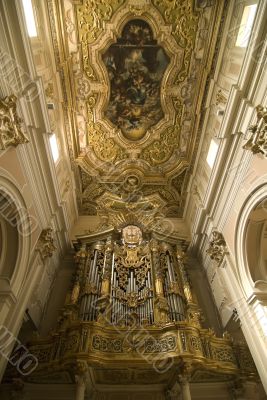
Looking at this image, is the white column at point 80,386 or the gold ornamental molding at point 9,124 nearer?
the gold ornamental molding at point 9,124

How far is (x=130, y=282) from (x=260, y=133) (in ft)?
17.2

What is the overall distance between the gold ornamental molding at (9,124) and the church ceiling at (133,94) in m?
3.35

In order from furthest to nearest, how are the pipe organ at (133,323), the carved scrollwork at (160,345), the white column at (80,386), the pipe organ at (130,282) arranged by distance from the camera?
the pipe organ at (130,282) → the carved scrollwork at (160,345) → the pipe organ at (133,323) → the white column at (80,386)

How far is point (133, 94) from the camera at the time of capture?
346 inches

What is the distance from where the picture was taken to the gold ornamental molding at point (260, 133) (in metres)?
5.07

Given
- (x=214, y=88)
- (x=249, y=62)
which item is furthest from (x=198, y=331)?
(x=214, y=88)

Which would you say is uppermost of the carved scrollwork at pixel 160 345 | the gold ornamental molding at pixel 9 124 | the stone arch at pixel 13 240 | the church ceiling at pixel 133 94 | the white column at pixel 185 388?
the church ceiling at pixel 133 94

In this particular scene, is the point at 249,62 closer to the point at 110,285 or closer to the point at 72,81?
the point at 72,81

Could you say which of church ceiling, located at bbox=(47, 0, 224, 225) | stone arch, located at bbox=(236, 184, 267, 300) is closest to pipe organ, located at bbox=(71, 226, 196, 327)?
church ceiling, located at bbox=(47, 0, 224, 225)

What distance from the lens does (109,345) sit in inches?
222

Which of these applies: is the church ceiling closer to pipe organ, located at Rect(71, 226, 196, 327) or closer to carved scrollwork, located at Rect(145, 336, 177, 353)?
pipe organ, located at Rect(71, 226, 196, 327)

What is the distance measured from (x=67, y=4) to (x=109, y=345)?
28.5 feet

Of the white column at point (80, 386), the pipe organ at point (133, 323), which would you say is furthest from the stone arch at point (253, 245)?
the white column at point (80, 386)

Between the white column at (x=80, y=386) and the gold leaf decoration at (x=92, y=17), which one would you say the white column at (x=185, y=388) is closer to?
the white column at (x=80, y=386)
